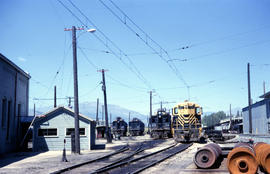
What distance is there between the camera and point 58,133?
27062 millimetres

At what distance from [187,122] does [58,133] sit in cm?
1258

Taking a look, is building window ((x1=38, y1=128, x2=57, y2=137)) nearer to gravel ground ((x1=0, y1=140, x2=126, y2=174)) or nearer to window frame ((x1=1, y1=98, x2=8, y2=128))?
window frame ((x1=1, y1=98, x2=8, y2=128))

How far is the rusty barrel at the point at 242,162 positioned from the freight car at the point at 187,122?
Answer: 1765 cm

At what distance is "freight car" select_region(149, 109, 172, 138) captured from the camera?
4022cm

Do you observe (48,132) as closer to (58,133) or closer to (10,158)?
(58,133)

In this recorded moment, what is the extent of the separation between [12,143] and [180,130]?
16.0 meters

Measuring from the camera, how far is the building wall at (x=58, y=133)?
1056 inches

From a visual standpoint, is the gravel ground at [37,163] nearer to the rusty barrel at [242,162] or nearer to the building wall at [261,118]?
the rusty barrel at [242,162]

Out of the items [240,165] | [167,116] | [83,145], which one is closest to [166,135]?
[167,116]

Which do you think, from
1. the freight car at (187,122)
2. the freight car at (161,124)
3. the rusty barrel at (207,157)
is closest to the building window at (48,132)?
the freight car at (187,122)

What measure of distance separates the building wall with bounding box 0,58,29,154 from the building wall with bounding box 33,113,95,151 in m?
2.27

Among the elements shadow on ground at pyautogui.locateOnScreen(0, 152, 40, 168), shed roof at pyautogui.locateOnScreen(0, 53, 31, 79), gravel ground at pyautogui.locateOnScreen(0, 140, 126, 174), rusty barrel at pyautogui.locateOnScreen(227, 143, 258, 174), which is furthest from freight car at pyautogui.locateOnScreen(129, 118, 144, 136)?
rusty barrel at pyautogui.locateOnScreen(227, 143, 258, 174)

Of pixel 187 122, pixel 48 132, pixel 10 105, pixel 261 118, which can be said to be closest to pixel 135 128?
pixel 261 118

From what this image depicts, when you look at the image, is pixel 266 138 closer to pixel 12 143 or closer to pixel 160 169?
pixel 160 169
